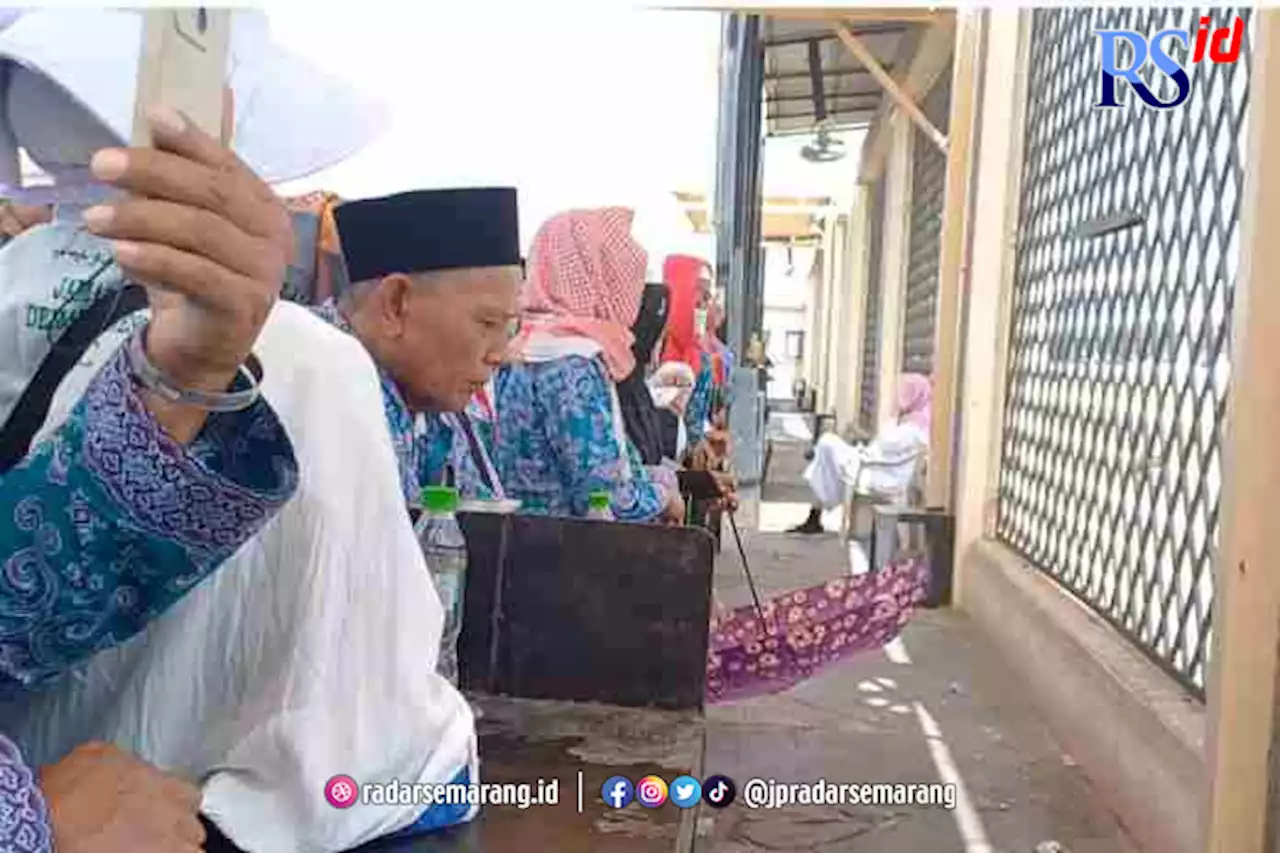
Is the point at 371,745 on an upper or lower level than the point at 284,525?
lower

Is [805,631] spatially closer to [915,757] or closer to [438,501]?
[915,757]

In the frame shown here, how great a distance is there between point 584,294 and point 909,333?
685cm

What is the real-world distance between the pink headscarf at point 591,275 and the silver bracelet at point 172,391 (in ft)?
6.35

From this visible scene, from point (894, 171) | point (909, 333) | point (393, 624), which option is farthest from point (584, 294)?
point (894, 171)

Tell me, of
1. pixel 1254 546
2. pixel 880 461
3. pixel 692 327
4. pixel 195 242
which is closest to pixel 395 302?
pixel 195 242

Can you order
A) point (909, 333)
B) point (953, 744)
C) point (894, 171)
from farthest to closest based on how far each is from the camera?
point (894, 171) → point (909, 333) → point (953, 744)

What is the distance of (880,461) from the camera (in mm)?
6793

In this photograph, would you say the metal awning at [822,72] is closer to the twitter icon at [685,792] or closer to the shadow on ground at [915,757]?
the shadow on ground at [915,757]

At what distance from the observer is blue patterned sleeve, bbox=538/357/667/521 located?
2.40 meters

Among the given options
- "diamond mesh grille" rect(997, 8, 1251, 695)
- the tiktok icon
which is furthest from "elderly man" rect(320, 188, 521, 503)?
"diamond mesh grille" rect(997, 8, 1251, 695)

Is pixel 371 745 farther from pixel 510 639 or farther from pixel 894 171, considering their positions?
pixel 894 171

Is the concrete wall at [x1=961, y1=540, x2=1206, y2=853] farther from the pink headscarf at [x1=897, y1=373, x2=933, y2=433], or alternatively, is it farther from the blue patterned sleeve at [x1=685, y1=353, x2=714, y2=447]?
the pink headscarf at [x1=897, y1=373, x2=933, y2=433]

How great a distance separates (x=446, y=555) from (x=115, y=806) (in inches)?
28.1

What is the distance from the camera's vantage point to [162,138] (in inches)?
22.2
